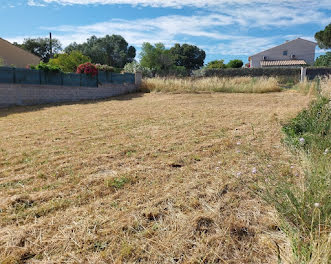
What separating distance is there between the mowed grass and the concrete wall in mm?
6494

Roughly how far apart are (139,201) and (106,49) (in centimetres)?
3664

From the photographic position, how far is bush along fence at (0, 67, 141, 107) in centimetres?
924

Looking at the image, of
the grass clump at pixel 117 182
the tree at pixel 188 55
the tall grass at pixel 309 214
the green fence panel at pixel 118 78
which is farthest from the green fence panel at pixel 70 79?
the tree at pixel 188 55

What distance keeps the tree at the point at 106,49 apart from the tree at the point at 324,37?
23.7m

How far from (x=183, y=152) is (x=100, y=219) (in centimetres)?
168

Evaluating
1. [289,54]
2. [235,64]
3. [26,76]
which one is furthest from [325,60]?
[26,76]

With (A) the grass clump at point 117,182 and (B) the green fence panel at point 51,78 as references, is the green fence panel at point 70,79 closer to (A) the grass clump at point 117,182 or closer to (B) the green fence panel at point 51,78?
(B) the green fence panel at point 51,78

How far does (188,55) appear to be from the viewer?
140 feet

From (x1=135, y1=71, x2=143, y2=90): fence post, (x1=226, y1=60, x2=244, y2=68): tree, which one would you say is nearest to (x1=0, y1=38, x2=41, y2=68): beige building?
(x1=135, y1=71, x2=143, y2=90): fence post

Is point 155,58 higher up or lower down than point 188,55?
lower down

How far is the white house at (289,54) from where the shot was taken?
1348 inches

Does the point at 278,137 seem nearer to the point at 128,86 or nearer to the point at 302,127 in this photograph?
the point at 302,127

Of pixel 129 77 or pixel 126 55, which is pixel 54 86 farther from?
pixel 126 55

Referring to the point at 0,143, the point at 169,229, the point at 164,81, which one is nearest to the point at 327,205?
the point at 169,229
